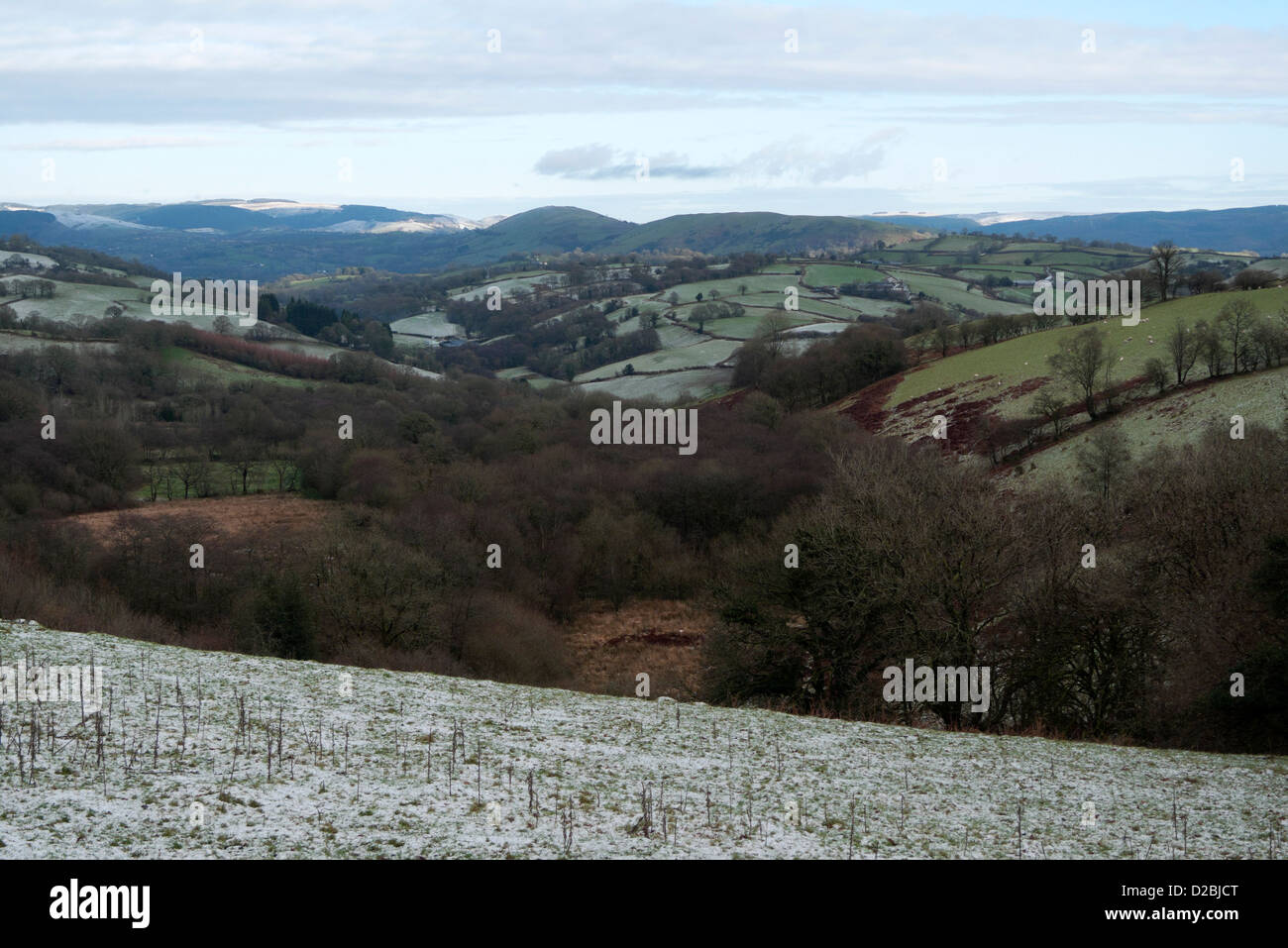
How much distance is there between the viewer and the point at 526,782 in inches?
630

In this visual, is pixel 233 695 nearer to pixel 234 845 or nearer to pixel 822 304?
pixel 234 845

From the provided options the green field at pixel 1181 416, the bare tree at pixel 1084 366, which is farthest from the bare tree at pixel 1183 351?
the bare tree at pixel 1084 366

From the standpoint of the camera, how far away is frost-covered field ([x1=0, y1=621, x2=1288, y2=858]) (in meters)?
13.3

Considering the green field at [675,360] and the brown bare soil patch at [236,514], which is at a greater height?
the green field at [675,360]

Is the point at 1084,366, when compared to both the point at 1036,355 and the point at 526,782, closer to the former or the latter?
the point at 1036,355

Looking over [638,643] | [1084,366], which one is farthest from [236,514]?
[1084,366]

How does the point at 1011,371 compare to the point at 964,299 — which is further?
the point at 964,299

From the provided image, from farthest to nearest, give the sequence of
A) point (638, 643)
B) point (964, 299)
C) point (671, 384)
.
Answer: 1. point (964, 299)
2. point (671, 384)
3. point (638, 643)

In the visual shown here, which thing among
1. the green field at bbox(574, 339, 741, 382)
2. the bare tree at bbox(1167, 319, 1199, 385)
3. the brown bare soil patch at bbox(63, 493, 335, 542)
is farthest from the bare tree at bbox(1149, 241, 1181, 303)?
the brown bare soil patch at bbox(63, 493, 335, 542)

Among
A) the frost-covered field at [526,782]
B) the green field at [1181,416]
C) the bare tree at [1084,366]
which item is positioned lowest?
the frost-covered field at [526,782]

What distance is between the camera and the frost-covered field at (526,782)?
13344mm

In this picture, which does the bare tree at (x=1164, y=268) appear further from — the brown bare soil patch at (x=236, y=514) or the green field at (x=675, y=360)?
the brown bare soil patch at (x=236, y=514)

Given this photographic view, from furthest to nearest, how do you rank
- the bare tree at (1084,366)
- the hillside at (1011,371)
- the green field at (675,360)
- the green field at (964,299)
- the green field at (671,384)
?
1. the green field at (964,299)
2. the green field at (675,360)
3. the green field at (671,384)
4. the hillside at (1011,371)
5. the bare tree at (1084,366)

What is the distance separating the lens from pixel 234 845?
492 inches
